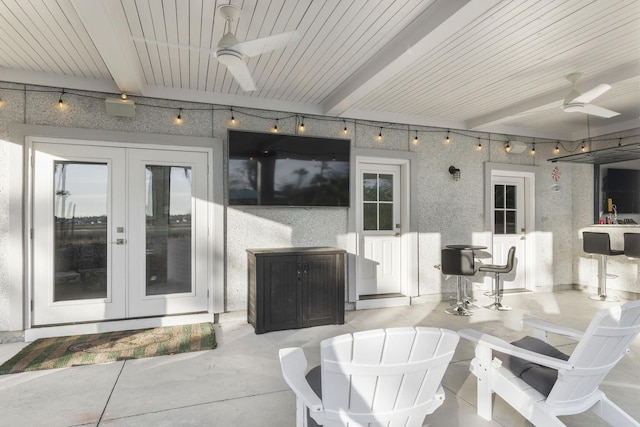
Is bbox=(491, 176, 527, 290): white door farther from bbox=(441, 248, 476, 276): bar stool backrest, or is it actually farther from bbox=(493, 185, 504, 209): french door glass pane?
bbox=(441, 248, 476, 276): bar stool backrest

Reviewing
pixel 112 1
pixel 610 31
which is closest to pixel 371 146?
pixel 610 31

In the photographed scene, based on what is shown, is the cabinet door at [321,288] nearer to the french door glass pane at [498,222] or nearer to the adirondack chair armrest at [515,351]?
the adirondack chair armrest at [515,351]

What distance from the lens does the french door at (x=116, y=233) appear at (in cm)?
385

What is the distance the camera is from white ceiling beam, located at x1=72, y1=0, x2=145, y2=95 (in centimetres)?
238

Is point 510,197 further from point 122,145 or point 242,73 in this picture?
point 122,145

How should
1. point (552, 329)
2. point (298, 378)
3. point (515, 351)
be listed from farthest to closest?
point (552, 329) < point (515, 351) < point (298, 378)

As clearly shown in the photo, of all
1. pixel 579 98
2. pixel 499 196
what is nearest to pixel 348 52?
pixel 579 98

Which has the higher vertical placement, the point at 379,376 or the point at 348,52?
the point at 348,52

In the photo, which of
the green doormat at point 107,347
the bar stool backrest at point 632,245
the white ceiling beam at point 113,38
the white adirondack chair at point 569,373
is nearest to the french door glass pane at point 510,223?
the bar stool backrest at point 632,245

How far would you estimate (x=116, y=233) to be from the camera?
4074mm

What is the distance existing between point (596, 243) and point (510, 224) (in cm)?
124

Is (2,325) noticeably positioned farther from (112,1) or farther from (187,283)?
(112,1)

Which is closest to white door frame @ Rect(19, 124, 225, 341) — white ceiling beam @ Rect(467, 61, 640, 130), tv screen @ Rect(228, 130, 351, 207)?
tv screen @ Rect(228, 130, 351, 207)

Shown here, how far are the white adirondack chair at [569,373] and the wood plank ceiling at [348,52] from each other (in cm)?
205
